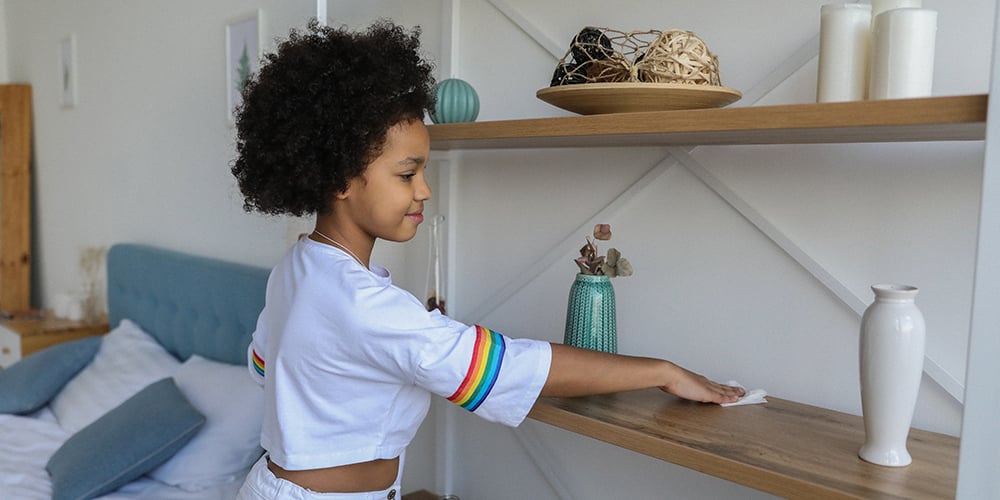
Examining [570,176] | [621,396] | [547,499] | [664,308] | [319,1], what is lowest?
[547,499]

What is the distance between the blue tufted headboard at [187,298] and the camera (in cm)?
→ 241

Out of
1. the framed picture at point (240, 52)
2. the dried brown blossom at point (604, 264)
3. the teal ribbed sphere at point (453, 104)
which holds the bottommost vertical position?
the dried brown blossom at point (604, 264)

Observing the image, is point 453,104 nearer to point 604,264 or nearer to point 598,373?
point 604,264

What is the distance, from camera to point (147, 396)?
2.15 meters

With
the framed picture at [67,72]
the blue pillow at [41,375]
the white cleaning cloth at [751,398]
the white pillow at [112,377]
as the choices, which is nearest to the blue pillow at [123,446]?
the white pillow at [112,377]

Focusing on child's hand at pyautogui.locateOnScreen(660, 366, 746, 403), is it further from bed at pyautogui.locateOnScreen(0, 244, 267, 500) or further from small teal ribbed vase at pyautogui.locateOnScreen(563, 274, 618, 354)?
bed at pyautogui.locateOnScreen(0, 244, 267, 500)

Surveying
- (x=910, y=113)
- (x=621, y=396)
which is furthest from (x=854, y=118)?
(x=621, y=396)

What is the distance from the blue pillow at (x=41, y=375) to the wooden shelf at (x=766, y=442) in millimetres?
1964

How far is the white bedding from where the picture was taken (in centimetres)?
198

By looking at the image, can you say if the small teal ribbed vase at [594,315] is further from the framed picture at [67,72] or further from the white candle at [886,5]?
the framed picture at [67,72]

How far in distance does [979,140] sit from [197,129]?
7.97 ft

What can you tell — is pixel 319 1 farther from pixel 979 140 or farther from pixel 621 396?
pixel 979 140

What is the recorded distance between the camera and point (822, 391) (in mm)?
1317

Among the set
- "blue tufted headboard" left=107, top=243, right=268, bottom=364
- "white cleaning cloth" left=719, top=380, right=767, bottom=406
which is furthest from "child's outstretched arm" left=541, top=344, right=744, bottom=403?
"blue tufted headboard" left=107, top=243, right=268, bottom=364
